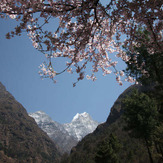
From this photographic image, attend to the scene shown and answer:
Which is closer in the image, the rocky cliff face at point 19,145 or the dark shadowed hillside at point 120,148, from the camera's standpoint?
the dark shadowed hillside at point 120,148

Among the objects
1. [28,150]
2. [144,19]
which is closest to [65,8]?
[144,19]

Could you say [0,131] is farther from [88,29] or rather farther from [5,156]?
[88,29]

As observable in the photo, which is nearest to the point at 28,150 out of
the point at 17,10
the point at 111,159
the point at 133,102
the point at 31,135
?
the point at 31,135

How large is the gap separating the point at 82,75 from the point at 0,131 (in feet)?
616

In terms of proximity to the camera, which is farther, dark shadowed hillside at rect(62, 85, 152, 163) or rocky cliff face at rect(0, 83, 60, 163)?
rocky cliff face at rect(0, 83, 60, 163)

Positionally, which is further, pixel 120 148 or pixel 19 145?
pixel 19 145

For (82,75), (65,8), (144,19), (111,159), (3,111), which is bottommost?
(111,159)

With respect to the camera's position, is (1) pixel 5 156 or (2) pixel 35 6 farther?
(1) pixel 5 156

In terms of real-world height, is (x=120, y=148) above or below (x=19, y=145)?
below

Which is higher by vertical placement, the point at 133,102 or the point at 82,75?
the point at 133,102

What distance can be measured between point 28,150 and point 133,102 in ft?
578

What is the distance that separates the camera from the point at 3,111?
19862cm

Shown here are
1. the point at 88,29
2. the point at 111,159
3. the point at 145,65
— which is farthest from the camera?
the point at 111,159

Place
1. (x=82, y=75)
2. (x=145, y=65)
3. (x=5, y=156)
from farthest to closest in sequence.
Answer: (x=5, y=156) < (x=145, y=65) < (x=82, y=75)
